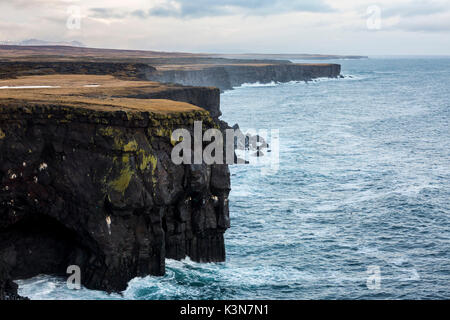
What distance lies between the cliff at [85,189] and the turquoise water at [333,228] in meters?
1.69

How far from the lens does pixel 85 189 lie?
113 ft

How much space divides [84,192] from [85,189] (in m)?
0.21

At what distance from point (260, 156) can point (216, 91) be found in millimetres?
11323

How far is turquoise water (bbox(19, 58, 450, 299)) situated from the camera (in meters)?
35.7

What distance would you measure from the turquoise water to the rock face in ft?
5.37

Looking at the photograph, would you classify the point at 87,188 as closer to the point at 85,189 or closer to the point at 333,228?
the point at 85,189

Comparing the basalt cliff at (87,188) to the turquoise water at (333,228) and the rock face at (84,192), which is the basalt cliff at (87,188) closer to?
the rock face at (84,192)

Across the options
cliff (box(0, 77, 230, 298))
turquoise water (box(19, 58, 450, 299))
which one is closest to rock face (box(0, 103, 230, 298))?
cliff (box(0, 77, 230, 298))

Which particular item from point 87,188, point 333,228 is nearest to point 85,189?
point 87,188

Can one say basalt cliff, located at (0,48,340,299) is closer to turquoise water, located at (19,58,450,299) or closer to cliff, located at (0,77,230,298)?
cliff, located at (0,77,230,298)

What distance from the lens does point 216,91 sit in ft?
237

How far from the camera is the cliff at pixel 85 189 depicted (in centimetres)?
3444

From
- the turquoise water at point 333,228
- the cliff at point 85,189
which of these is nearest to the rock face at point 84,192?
the cliff at point 85,189

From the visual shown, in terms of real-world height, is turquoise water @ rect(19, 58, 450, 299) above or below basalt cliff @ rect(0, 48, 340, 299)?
below
